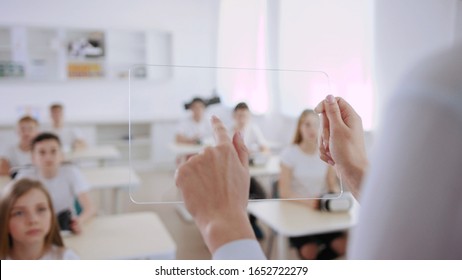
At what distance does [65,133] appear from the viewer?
9.34 ft

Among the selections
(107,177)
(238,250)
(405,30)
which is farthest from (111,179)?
(238,250)

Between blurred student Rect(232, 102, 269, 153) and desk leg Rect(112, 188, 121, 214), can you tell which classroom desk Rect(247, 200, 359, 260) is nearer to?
blurred student Rect(232, 102, 269, 153)

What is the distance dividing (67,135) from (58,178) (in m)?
1.12

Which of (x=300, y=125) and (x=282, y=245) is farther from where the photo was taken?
(x=282, y=245)

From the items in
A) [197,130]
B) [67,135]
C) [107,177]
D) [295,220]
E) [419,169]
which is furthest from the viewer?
[67,135]

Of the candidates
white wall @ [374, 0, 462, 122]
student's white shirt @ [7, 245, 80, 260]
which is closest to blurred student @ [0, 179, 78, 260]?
student's white shirt @ [7, 245, 80, 260]

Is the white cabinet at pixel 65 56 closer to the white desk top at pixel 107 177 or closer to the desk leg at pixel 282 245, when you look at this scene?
the white desk top at pixel 107 177

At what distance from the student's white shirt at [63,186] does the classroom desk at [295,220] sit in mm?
782

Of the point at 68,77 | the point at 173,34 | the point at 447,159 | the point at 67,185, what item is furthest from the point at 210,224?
the point at 68,77

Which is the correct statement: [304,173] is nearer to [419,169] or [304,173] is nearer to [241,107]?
[241,107]

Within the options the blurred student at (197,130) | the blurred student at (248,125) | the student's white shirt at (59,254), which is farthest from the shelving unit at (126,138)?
the student's white shirt at (59,254)
